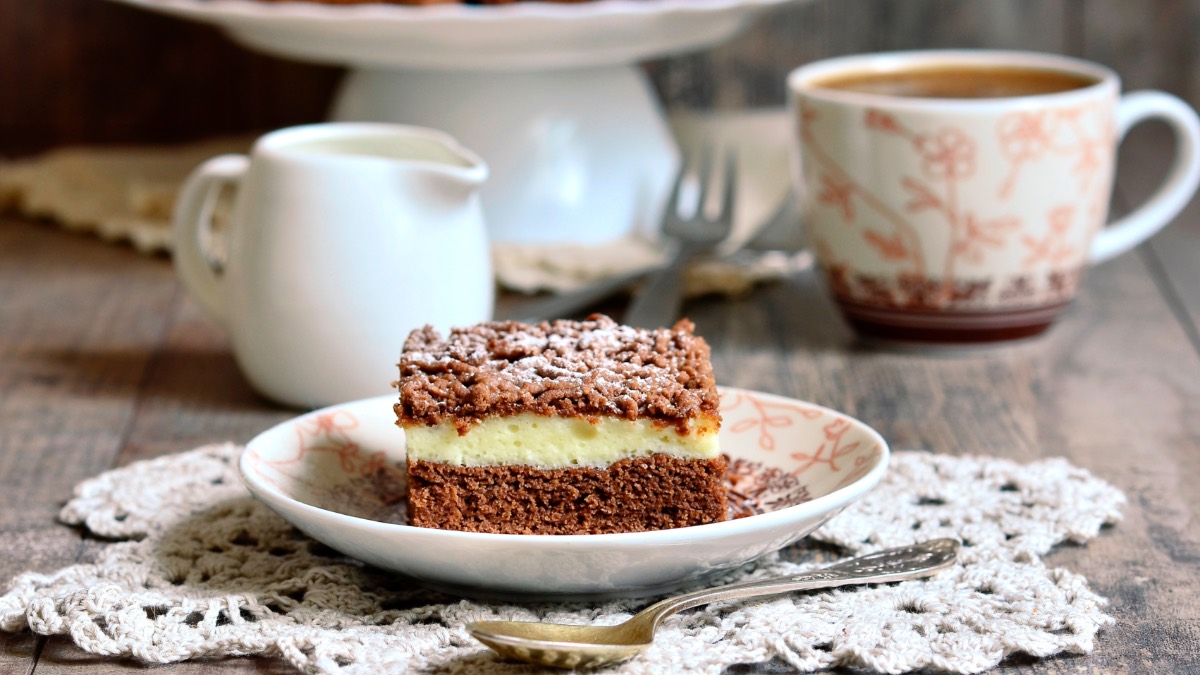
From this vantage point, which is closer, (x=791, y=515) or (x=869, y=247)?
(x=791, y=515)

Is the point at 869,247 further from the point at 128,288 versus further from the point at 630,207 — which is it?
the point at 128,288

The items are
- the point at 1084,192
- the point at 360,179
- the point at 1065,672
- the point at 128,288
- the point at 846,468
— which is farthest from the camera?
the point at 128,288

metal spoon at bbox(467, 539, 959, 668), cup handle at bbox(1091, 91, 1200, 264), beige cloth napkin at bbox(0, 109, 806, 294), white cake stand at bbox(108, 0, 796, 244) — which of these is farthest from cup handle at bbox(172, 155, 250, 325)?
cup handle at bbox(1091, 91, 1200, 264)

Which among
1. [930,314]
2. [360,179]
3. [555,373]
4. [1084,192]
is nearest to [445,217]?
[360,179]

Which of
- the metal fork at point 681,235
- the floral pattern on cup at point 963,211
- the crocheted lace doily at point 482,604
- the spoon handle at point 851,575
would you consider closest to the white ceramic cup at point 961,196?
the floral pattern on cup at point 963,211

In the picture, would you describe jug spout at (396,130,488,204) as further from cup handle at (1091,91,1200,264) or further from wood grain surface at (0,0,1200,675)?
cup handle at (1091,91,1200,264)

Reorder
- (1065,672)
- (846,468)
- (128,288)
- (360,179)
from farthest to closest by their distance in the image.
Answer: (128,288) < (360,179) < (846,468) < (1065,672)

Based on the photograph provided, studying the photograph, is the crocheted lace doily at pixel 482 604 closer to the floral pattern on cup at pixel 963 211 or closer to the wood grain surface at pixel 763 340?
the wood grain surface at pixel 763 340
